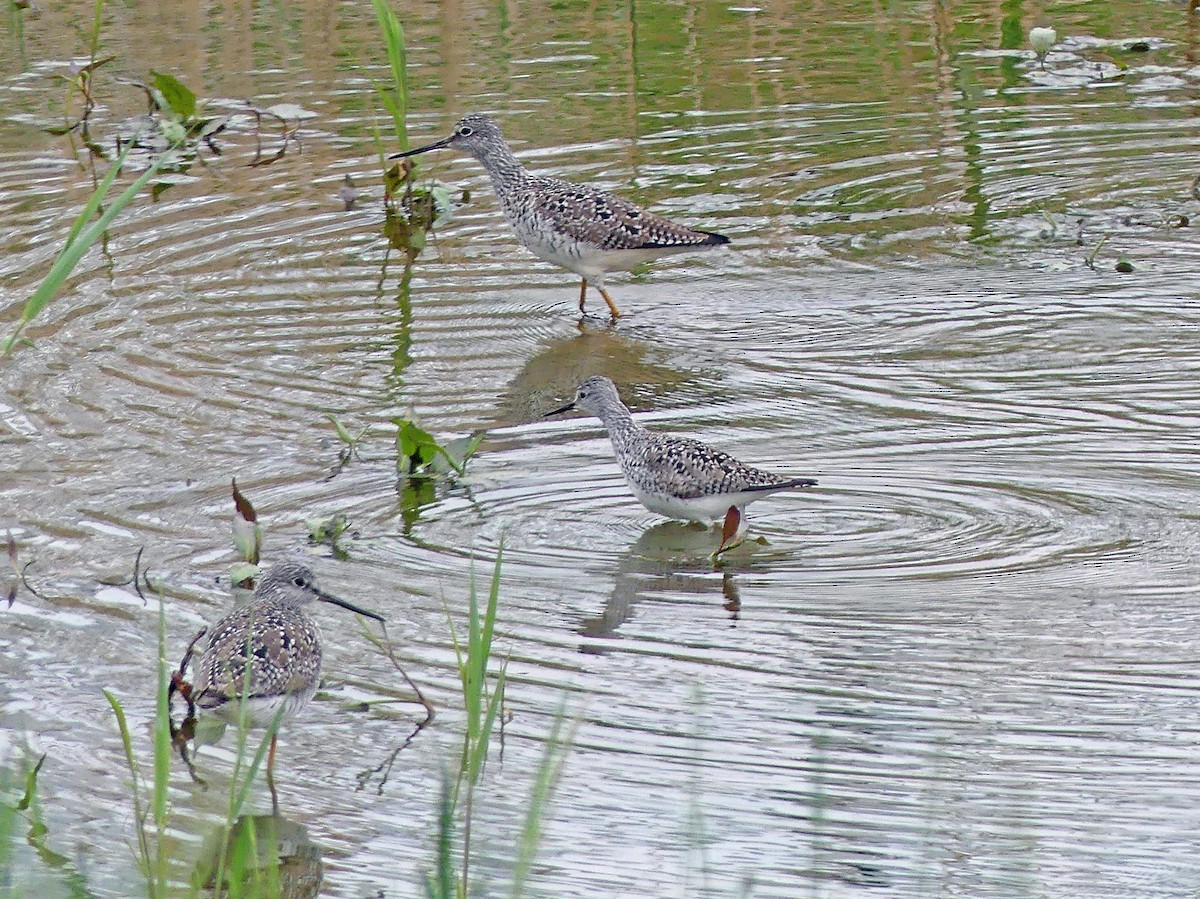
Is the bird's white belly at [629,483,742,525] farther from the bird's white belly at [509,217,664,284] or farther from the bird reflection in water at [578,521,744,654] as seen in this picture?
the bird's white belly at [509,217,664,284]

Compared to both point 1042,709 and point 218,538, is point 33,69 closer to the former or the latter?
point 218,538

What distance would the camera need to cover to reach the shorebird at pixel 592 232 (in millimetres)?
10500

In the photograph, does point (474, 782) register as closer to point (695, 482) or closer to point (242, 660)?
point (242, 660)

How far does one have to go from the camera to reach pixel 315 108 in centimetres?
1419

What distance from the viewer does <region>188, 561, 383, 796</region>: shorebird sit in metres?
5.56

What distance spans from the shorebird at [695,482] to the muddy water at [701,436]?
0.57ft

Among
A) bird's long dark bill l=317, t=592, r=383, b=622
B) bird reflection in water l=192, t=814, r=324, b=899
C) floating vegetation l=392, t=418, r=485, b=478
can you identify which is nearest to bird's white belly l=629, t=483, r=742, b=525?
floating vegetation l=392, t=418, r=485, b=478

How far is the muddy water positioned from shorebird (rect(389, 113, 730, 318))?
326 millimetres

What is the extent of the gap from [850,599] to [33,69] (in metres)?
10.5

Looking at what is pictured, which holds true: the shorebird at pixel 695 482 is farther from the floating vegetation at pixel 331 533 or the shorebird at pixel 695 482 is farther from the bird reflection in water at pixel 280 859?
the bird reflection in water at pixel 280 859

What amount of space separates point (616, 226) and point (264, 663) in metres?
5.30

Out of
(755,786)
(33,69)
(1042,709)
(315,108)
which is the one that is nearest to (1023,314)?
(1042,709)

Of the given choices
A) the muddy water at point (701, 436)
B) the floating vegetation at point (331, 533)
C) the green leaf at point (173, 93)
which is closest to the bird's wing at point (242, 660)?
the muddy water at point (701, 436)

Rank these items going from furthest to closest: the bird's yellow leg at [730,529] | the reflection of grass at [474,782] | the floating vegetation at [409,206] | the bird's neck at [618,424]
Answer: the floating vegetation at [409,206] < the bird's neck at [618,424] < the bird's yellow leg at [730,529] < the reflection of grass at [474,782]
